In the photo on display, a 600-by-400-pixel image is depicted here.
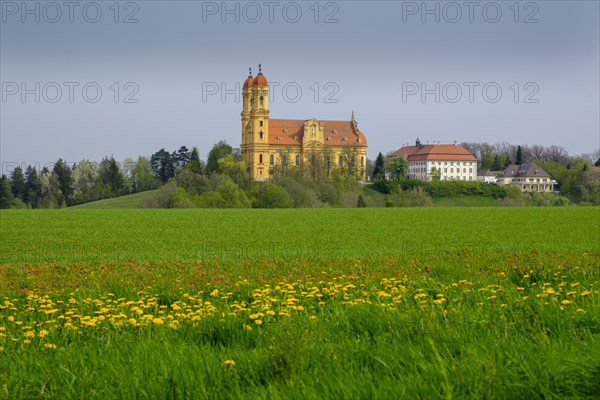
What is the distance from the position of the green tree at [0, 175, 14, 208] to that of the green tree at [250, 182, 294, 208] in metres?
39.9

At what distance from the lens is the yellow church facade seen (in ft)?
501

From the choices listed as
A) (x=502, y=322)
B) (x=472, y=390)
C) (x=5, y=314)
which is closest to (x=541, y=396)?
(x=472, y=390)

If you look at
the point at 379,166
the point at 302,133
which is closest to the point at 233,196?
the point at 302,133

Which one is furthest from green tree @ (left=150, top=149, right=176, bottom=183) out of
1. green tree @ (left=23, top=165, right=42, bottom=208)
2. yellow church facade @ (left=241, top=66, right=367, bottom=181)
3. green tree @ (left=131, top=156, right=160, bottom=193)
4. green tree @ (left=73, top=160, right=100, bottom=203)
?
green tree @ (left=23, top=165, right=42, bottom=208)

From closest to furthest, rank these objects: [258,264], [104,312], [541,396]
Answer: [541,396] < [104,312] < [258,264]

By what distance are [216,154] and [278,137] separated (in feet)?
67.1

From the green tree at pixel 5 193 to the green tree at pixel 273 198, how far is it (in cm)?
3988

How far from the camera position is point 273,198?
270 feet

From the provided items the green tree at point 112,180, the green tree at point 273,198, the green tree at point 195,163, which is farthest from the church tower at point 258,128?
the green tree at point 273,198

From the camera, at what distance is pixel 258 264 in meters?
14.8

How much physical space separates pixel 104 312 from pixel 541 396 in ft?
18.7

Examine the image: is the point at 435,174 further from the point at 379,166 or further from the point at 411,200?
the point at 411,200

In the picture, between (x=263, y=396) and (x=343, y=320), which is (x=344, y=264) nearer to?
(x=343, y=320)

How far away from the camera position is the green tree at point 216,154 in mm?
136375
